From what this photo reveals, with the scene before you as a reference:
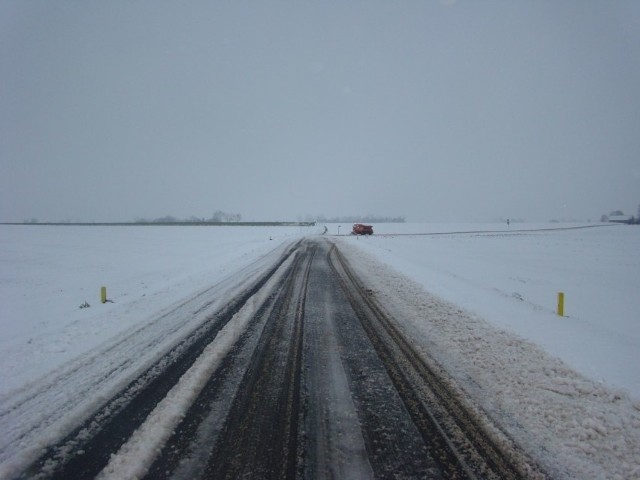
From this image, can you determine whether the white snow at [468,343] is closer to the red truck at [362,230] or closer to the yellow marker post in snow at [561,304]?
the yellow marker post in snow at [561,304]

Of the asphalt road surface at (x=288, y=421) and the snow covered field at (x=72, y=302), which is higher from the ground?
the snow covered field at (x=72, y=302)

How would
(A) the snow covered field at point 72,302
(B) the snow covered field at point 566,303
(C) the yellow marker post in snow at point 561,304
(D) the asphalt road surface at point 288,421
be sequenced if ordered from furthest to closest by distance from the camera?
(C) the yellow marker post in snow at point 561,304, (B) the snow covered field at point 566,303, (A) the snow covered field at point 72,302, (D) the asphalt road surface at point 288,421

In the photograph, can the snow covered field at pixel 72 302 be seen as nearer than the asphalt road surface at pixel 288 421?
No

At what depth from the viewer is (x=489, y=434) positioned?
3586mm

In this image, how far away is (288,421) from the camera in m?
3.75

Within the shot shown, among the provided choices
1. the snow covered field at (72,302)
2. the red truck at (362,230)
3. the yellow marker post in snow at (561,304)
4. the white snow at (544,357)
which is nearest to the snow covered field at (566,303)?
the white snow at (544,357)

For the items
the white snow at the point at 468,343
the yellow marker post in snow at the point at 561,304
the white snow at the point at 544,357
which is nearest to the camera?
the white snow at the point at 544,357

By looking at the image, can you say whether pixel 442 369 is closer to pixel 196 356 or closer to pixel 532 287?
pixel 196 356

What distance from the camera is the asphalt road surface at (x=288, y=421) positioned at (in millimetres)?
3064

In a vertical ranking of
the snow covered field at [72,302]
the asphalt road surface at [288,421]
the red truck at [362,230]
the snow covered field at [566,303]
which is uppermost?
the red truck at [362,230]

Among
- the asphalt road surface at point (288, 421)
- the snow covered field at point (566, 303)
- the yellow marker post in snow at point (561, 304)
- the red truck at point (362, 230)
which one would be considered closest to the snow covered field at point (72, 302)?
the asphalt road surface at point (288, 421)

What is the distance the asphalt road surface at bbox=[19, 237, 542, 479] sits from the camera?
3064 mm

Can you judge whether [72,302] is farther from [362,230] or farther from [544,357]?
[362,230]

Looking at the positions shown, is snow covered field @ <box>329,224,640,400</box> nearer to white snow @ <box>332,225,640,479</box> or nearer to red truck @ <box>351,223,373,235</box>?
white snow @ <box>332,225,640,479</box>
